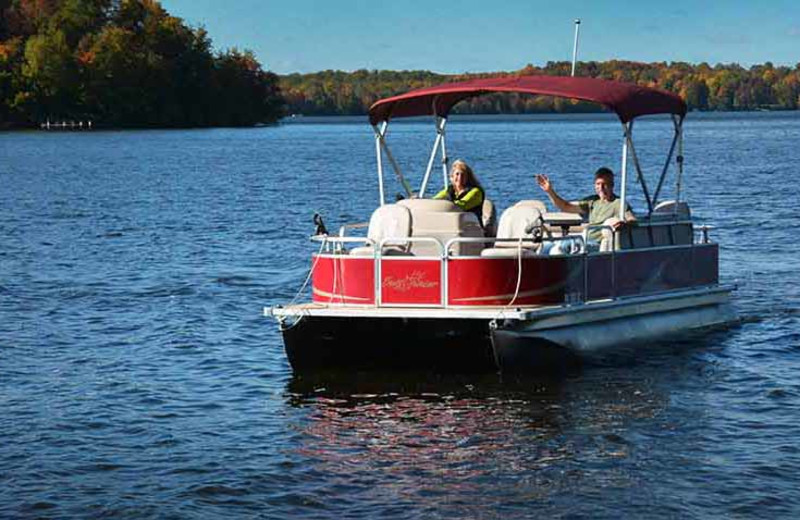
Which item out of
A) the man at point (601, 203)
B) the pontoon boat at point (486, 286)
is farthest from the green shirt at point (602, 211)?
the pontoon boat at point (486, 286)

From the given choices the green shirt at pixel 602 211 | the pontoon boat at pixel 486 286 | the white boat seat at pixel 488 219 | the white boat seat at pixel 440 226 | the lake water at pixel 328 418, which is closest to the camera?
the lake water at pixel 328 418

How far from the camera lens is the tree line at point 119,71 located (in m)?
157

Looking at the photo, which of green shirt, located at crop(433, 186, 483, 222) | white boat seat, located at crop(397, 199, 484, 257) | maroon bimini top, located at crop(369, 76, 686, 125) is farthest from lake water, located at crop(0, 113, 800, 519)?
maroon bimini top, located at crop(369, 76, 686, 125)

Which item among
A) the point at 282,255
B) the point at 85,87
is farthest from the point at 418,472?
the point at 85,87

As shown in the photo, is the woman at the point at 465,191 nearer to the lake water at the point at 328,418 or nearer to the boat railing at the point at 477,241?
the boat railing at the point at 477,241

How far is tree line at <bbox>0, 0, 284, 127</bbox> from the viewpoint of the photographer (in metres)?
157

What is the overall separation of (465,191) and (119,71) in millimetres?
151378

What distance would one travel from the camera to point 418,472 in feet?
39.0

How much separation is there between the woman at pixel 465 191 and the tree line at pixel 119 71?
14427 cm

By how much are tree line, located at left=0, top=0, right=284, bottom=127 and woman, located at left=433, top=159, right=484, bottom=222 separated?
144274mm

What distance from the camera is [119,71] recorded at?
163 meters

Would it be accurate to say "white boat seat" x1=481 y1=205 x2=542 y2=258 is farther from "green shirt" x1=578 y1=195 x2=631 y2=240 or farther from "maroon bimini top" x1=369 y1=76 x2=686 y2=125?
"maroon bimini top" x1=369 y1=76 x2=686 y2=125

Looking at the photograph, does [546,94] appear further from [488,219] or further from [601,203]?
[601,203]

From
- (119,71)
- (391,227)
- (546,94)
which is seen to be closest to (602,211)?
(546,94)
